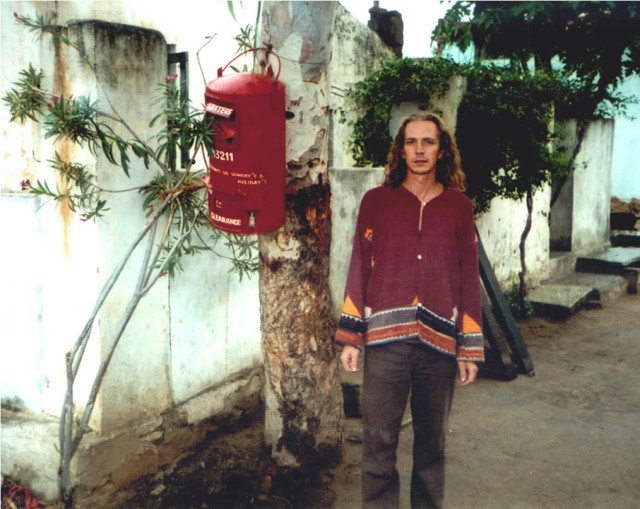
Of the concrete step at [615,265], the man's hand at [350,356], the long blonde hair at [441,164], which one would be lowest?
the concrete step at [615,265]

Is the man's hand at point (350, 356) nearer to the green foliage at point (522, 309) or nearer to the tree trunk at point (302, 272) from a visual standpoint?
the tree trunk at point (302, 272)

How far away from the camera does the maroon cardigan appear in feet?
9.55

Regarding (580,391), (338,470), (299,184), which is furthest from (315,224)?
(580,391)

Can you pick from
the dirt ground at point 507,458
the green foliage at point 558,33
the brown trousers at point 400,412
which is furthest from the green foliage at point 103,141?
the green foliage at point 558,33

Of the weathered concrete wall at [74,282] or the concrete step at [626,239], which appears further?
the concrete step at [626,239]

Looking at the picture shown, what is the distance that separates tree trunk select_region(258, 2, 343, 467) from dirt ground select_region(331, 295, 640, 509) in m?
0.36

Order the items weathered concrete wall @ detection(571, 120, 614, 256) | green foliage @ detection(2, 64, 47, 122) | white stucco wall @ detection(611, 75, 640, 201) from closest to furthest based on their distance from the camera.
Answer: green foliage @ detection(2, 64, 47, 122) < weathered concrete wall @ detection(571, 120, 614, 256) < white stucco wall @ detection(611, 75, 640, 201)

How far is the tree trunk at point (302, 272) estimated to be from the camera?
3.25 meters

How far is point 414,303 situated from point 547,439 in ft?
6.91

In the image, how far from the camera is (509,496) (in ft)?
12.1

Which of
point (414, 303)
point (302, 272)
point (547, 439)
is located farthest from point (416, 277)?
point (547, 439)

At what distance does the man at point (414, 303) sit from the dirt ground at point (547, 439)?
0.73 metres

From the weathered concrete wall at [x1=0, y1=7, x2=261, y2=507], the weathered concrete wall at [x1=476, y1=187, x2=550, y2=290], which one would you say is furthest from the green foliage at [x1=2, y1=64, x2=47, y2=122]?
the weathered concrete wall at [x1=476, y1=187, x2=550, y2=290]

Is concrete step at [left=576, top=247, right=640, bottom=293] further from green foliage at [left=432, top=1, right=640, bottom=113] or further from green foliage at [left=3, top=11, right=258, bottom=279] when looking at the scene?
green foliage at [left=3, top=11, right=258, bottom=279]
